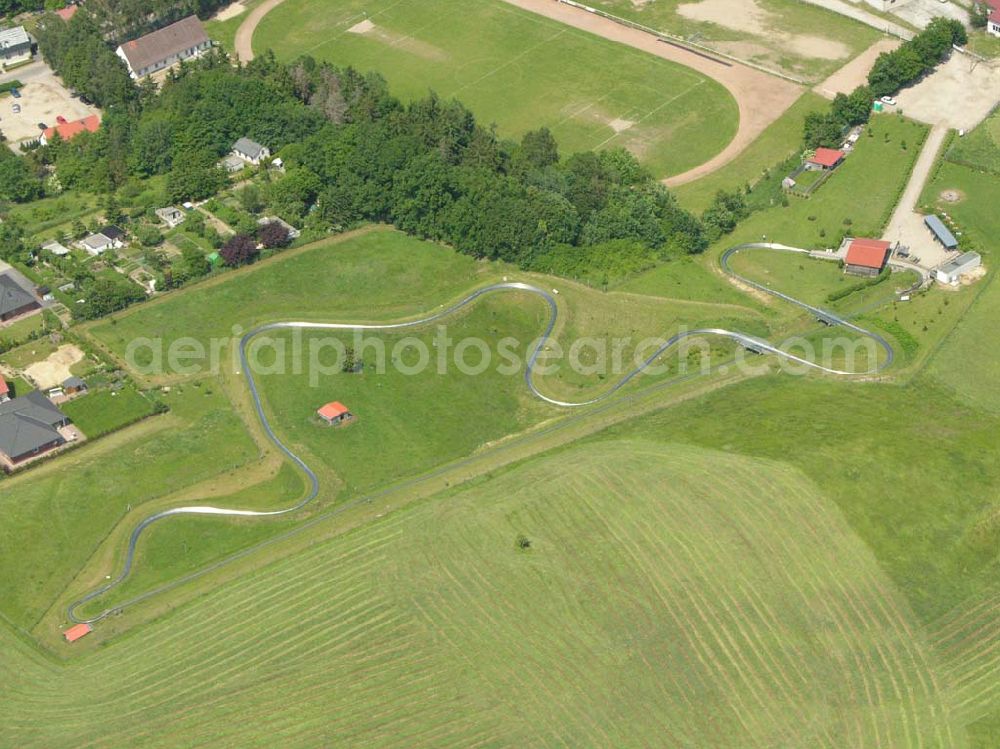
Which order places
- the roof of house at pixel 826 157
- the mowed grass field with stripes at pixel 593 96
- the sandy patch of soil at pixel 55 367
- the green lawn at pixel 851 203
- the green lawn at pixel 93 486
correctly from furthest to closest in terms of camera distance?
the mowed grass field with stripes at pixel 593 96
the roof of house at pixel 826 157
the green lawn at pixel 851 203
the sandy patch of soil at pixel 55 367
the green lawn at pixel 93 486

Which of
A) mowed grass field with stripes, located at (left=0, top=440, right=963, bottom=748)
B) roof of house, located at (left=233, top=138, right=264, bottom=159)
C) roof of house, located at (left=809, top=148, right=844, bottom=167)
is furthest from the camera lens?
roof of house, located at (left=233, top=138, right=264, bottom=159)

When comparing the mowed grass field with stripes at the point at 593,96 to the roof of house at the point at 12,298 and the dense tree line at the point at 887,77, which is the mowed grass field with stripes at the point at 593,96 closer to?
the dense tree line at the point at 887,77

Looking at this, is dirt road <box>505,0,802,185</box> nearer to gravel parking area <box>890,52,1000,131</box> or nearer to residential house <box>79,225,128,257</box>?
gravel parking area <box>890,52,1000,131</box>

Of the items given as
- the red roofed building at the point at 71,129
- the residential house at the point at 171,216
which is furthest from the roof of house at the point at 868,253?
the red roofed building at the point at 71,129

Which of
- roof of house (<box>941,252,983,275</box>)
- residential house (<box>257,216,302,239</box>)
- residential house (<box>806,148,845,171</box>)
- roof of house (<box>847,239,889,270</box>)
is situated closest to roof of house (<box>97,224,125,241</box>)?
residential house (<box>257,216,302,239</box>)

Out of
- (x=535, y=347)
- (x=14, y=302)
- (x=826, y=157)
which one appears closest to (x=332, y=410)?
(x=535, y=347)

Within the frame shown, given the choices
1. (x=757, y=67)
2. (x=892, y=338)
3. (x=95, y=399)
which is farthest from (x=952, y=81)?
(x=95, y=399)
